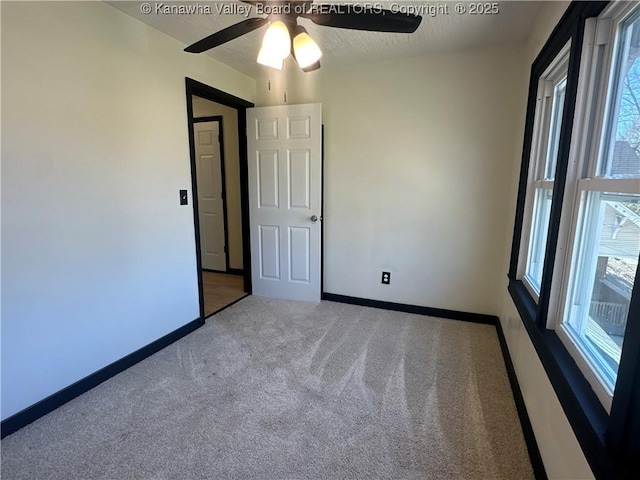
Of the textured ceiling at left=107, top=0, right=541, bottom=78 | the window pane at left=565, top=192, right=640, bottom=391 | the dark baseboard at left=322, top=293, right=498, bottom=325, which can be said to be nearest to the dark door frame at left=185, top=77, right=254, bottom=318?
the textured ceiling at left=107, top=0, right=541, bottom=78

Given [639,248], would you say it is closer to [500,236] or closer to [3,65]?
[500,236]

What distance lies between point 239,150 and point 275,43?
6.86 ft

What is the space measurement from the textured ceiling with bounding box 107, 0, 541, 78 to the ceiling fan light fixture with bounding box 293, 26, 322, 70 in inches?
23.4

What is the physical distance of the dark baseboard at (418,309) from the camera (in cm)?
293

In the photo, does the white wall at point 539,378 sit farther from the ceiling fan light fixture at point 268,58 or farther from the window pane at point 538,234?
the ceiling fan light fixture at point 268,58

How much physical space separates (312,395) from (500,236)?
80.4 inches

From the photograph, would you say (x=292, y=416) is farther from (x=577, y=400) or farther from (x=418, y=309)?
(x=418, y=309)

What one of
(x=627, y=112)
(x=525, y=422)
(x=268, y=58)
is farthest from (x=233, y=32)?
(x=525, y=422)

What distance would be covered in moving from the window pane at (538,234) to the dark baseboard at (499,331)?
0.58m

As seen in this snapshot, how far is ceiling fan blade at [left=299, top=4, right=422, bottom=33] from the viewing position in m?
1.33

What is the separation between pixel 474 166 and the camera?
9.03ft

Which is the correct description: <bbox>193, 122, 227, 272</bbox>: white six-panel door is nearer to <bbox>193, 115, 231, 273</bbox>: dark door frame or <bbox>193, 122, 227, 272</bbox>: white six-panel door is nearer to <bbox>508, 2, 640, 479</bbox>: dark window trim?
<bbox>193, 115, 231, 273</bbox>: dark door frame

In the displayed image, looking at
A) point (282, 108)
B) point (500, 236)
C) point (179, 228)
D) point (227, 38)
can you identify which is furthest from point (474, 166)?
point (179, 228)

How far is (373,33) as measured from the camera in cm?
233
